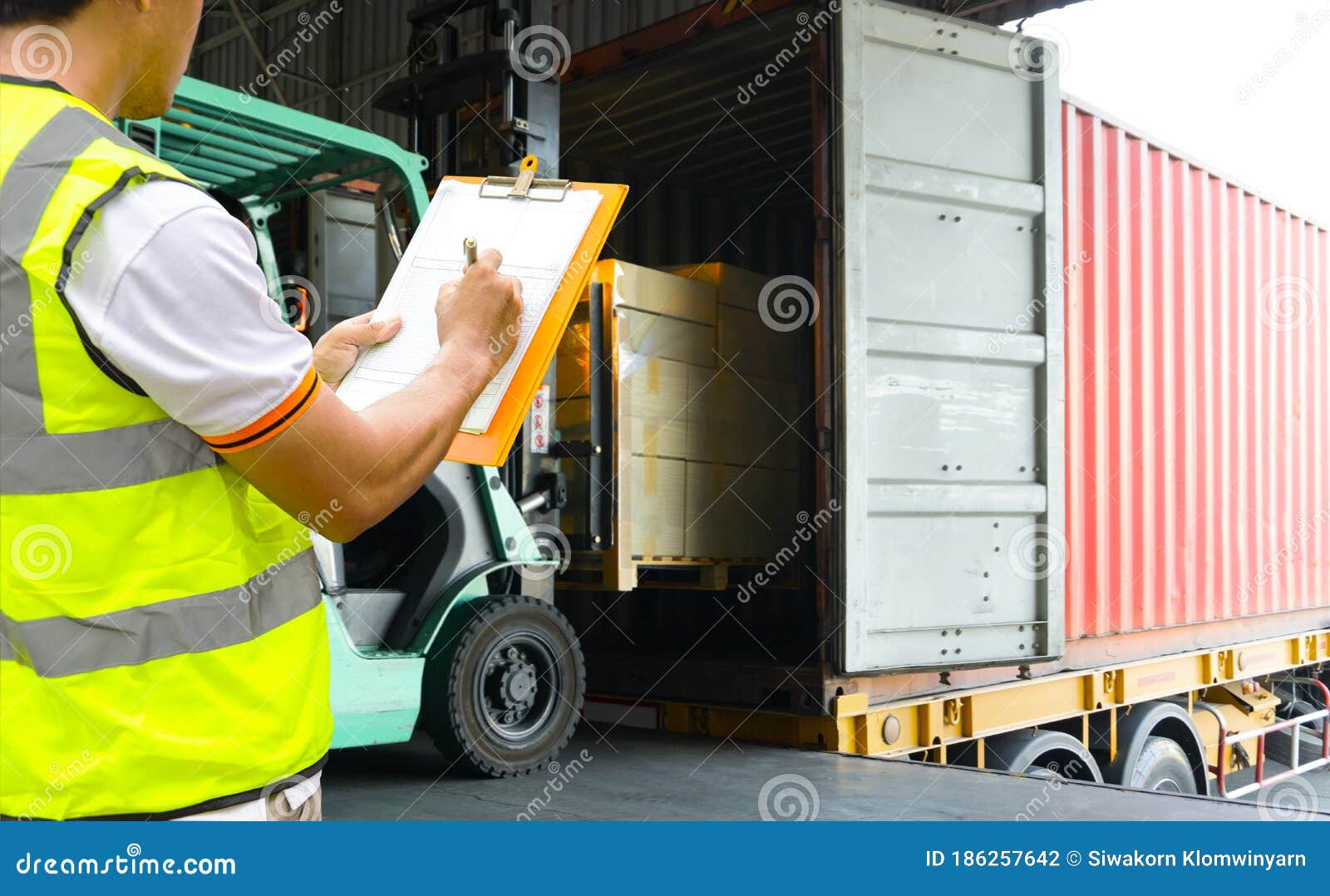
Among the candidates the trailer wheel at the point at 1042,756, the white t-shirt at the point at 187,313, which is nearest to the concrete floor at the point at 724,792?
the trailer wheel at the point at 1042,756

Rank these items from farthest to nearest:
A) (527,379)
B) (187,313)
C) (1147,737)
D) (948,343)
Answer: (1147,737) → (948,343) → (527,379) → (187,313)

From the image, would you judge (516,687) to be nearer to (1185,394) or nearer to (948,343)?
(948,343)

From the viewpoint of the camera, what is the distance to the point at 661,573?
551 cm

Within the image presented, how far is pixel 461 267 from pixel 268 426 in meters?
0.76

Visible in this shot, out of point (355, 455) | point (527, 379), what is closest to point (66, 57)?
point (355, 455)

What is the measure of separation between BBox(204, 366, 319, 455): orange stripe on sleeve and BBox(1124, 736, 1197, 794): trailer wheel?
523 cm

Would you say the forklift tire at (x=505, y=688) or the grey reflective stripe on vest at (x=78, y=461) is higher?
the grey reflective stripe on vest at (x=78, y=461)

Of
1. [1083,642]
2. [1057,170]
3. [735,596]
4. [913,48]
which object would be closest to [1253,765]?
[1083,642]

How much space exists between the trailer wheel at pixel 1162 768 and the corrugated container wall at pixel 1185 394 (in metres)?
0.59

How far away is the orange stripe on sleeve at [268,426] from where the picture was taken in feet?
3.11

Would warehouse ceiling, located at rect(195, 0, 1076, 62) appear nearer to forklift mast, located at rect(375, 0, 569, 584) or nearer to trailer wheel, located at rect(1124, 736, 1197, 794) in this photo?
trailer wheel, located at rect(1124, 736, 1197, 794)

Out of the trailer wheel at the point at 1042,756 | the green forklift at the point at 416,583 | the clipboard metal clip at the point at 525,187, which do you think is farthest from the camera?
the trailer wheel at the point at 1042,756

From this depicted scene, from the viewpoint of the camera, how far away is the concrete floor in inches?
133

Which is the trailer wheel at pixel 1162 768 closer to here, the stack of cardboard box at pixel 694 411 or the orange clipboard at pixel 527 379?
the stack of cardboard box at pixel 694 411
